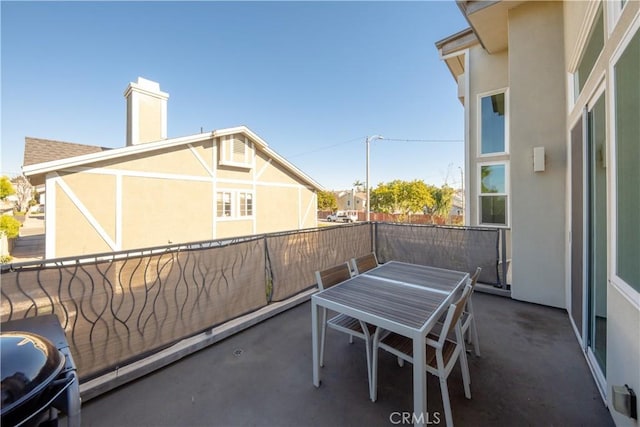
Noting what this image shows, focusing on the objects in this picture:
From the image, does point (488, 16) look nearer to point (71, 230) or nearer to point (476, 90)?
point (476, 90)

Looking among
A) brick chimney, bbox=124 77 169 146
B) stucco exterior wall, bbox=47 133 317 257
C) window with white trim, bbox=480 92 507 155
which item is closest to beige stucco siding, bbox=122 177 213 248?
stucco exterior wall, bbox=47 133 317 257

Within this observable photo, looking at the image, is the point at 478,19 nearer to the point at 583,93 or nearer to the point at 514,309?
the point at 583,93

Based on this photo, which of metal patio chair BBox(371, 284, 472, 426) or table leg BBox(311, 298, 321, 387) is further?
table leg BBox(311, 298, 321, 387)

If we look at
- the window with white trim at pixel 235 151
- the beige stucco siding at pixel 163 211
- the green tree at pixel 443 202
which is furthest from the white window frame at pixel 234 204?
the green tree at pixel 443 202

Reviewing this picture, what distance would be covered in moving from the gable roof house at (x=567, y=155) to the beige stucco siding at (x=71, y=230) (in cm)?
943

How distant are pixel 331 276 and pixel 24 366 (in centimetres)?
198

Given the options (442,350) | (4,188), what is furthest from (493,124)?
(4,188)

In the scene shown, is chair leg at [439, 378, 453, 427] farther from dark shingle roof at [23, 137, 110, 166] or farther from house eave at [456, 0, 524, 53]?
dark shingle roof at [23, 137, 110, 166]

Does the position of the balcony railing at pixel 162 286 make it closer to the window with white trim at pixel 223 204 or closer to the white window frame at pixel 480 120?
the white window frame at pixel 480 120

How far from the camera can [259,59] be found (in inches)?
369

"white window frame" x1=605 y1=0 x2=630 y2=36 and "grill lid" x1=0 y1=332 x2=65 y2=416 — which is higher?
"white window frame" x1=605 y1=0 x2=630 y2=36

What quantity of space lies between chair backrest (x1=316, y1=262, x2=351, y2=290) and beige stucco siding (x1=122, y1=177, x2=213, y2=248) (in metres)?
7.43

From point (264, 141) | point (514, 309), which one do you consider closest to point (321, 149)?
point (264, 141)

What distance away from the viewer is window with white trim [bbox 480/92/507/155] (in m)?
5.46
